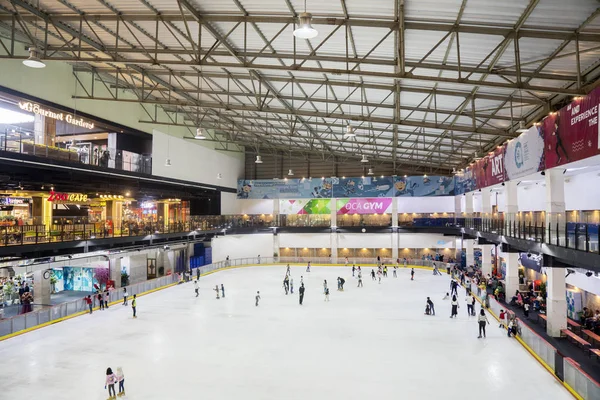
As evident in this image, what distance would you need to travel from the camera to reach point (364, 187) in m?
42.1

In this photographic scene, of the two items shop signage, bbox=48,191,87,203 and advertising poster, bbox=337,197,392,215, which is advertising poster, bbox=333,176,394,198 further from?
shop signage, bbox=48,191,87,203

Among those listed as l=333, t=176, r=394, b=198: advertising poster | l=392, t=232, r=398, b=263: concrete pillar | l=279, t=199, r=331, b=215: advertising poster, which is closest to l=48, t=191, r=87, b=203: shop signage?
l=279, t=199, r=331, b=215: advertising poster

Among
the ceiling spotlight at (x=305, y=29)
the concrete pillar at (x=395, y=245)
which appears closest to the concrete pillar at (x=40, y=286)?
the ceiling spotlight at (x=305, y=29)

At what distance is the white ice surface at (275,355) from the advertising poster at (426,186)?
20088 millimetres

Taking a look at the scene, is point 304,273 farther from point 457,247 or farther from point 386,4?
point 386,4

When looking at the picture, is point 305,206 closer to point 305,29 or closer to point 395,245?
point 395,245

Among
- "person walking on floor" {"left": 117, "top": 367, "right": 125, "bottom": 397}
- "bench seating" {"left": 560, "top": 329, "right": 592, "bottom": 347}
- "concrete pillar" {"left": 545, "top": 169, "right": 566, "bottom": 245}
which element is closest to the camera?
"person walking on floor" {"left": 117, "top": 367, "right": 125, "bottom": 397}

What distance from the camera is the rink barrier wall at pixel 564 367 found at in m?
9.76

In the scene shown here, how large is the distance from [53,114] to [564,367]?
25.6 m

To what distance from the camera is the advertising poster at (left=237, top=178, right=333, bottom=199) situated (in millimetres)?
42750

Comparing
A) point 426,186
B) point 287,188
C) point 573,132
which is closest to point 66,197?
point 287,188

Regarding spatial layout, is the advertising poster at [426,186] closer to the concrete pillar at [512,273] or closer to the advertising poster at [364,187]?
the advertising poster at [364,187]

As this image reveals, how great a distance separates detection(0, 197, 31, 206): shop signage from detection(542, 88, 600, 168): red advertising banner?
29040 millimetres

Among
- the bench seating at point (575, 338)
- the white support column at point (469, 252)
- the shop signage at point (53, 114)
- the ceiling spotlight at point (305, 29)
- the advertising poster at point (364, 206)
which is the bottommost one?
the bench seating at point (575, 338)
